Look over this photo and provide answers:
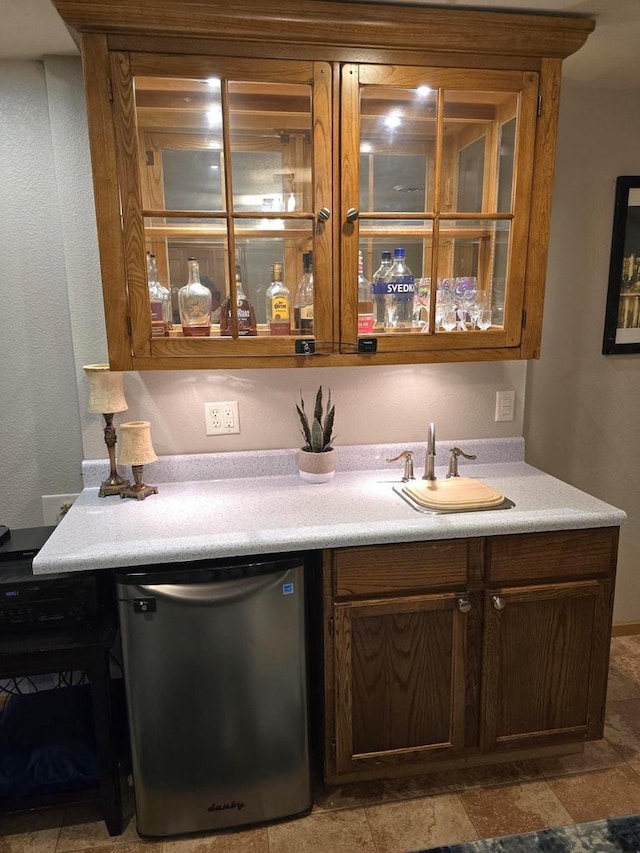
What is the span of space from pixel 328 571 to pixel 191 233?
1086 millimetres

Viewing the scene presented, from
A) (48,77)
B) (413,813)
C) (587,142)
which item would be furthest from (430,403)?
(48,77)

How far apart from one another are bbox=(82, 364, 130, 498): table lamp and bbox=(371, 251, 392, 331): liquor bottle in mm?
865

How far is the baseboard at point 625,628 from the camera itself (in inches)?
108

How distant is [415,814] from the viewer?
5.90 feet

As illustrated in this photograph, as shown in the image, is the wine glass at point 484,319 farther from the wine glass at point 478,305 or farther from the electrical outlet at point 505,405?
the electrical outlet at point 505,405

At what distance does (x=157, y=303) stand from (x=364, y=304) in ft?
2.13

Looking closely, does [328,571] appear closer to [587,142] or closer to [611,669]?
[611,669]

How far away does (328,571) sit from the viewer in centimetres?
167

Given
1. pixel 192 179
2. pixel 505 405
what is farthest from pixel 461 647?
pixel 192 179

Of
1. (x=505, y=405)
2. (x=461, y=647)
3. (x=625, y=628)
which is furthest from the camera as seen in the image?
(x=625, y=628)

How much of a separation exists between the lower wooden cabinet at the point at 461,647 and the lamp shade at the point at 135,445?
28.3 inches

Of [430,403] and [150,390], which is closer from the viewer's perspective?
[150,390]

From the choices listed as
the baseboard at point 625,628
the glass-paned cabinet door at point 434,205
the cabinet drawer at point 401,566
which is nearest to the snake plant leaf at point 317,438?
Result: the glass-paned cabinet door at point 434,205

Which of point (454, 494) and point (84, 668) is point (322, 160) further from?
point (84, 668)
